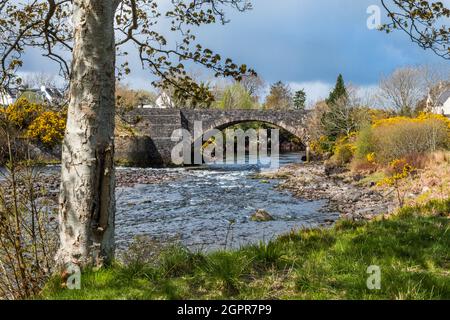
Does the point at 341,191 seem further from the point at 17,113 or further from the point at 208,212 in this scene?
the point at 17,113

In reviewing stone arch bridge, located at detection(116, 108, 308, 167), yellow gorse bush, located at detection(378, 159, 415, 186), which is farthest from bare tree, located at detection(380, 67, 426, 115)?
yellow gorse bush, located at detection(378, 159, 415, 186)

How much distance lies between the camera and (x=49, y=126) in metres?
19.7

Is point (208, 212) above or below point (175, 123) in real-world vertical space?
below

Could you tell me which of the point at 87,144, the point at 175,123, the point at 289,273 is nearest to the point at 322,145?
the point at 175,123

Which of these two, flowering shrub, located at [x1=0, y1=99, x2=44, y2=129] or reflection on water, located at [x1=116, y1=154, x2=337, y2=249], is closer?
flowering shrub, located at [x1=0, y1=99, x2=44, y2=129]

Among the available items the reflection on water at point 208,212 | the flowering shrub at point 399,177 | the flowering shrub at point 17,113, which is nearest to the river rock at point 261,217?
the reflection on water at point 208,212

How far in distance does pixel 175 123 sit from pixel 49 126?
18.1 m

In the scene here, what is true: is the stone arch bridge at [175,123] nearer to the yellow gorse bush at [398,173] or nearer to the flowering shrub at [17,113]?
the yellow gorse bush at [398,173]

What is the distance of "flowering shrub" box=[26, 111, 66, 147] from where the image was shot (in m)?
7.00

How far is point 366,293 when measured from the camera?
3547mm

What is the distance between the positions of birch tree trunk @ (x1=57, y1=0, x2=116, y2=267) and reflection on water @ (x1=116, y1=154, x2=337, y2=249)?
2599 mm

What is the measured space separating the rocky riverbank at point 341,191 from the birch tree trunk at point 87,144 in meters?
7.61

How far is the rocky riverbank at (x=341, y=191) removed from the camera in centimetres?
1293

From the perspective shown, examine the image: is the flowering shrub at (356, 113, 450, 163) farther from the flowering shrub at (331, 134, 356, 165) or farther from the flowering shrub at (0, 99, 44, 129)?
the flowering shrub at (0, 99, 44, 129)
